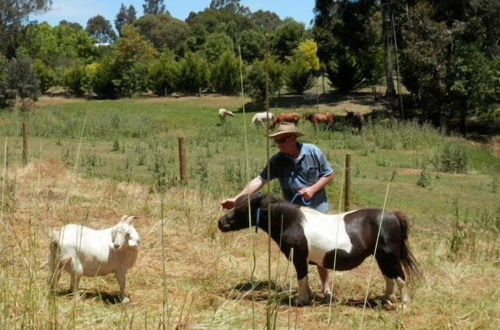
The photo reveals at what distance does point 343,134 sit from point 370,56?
46.6ft

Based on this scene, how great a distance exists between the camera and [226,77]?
43.6m

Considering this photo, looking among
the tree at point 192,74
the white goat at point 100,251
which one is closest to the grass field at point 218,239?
the white goat at point 100,251

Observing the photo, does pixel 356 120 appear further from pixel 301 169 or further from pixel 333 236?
pixel 333 236

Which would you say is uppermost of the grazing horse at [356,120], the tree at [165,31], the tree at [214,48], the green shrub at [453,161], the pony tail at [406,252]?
the tree at [165,31]

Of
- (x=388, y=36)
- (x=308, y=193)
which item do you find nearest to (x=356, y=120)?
(x=388, y=36)

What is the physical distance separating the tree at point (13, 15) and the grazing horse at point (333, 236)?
37.9 meters

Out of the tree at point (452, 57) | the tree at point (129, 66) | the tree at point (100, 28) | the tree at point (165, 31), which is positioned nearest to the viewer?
the tree at point (452, 57)

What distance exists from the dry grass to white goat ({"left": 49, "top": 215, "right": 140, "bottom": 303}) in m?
0.17

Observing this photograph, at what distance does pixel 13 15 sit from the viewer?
39.7m

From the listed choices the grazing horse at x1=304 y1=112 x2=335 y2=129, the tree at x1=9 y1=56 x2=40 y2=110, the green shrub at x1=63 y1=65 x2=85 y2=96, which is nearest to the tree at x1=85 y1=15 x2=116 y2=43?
the green shrub at x1=63 y1=65 x2=85 y2=96

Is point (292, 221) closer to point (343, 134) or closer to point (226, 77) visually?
point (343, 134)

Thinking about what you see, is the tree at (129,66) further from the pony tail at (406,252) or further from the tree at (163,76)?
the pony tail at (406,252)

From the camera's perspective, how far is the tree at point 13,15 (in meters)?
39.4

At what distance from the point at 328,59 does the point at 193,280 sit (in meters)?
34.5
